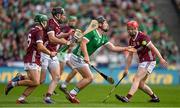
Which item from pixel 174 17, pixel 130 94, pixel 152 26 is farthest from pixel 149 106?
pixel 152 26

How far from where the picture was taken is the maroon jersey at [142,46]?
2034cm

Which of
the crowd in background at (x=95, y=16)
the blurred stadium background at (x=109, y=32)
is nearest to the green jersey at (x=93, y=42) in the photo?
the blurred stadium background at (x=109, y=32)

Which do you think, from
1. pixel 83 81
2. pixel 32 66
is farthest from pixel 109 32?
pixel 32 66

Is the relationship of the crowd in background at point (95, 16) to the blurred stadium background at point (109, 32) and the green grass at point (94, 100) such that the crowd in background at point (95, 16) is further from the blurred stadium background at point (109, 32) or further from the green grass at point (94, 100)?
the green grass at point (94, 100)

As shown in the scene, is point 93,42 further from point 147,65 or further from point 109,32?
point 109,32

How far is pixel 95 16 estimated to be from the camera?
3634cm

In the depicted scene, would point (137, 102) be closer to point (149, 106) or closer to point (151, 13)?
point (149, 106)

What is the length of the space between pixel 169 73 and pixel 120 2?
227 inches

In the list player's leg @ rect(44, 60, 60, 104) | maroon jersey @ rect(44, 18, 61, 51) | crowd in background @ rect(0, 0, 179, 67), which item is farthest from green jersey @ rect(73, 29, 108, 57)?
crowd in background @ rect(0, 0, 179, 67)

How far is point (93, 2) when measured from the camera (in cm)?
3778

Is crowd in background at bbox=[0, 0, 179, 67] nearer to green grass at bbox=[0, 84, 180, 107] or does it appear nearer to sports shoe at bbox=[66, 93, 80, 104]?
green grass at bbox=[0, 84, 180, 107]

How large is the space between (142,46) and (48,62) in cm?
267

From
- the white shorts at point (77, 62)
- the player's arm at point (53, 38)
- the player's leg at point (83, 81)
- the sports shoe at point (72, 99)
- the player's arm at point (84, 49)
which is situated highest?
the player's arm at point (53, 38)

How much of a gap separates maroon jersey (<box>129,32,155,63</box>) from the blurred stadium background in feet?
40.6
